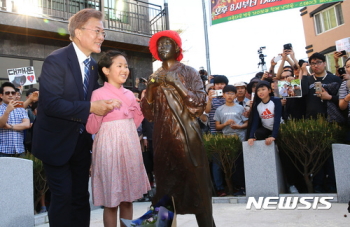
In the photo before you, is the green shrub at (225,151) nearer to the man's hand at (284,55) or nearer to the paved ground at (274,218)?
the paved ground at (274,218)

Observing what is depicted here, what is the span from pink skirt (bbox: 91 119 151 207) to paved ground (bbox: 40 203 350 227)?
139cm

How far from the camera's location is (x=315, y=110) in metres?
5.33

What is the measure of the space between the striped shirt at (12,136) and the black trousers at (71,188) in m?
2.93

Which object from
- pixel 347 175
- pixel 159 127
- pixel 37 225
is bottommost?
pixel 37 225

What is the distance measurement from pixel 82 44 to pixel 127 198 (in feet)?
4.61

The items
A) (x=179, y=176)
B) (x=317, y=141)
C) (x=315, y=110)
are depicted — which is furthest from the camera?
(x=315, y=110)

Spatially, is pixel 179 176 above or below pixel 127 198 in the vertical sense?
above

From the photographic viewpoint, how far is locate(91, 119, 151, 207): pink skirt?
2.52 meters

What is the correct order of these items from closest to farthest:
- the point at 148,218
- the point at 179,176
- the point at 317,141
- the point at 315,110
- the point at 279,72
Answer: the point at 148,218, the point at 179,176, the point at 317,141, the point at 315,110, the point at 279,72

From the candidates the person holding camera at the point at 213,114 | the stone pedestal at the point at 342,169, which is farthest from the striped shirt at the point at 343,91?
the person holding camera at the point at 213,114

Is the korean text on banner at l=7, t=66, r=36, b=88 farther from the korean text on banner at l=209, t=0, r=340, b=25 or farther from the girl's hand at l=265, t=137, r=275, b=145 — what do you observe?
the korean text on banner at l=209, t=0, r=340, b=25

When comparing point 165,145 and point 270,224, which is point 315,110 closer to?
point 270,224

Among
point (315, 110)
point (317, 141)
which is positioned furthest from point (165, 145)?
point (315, 110)
